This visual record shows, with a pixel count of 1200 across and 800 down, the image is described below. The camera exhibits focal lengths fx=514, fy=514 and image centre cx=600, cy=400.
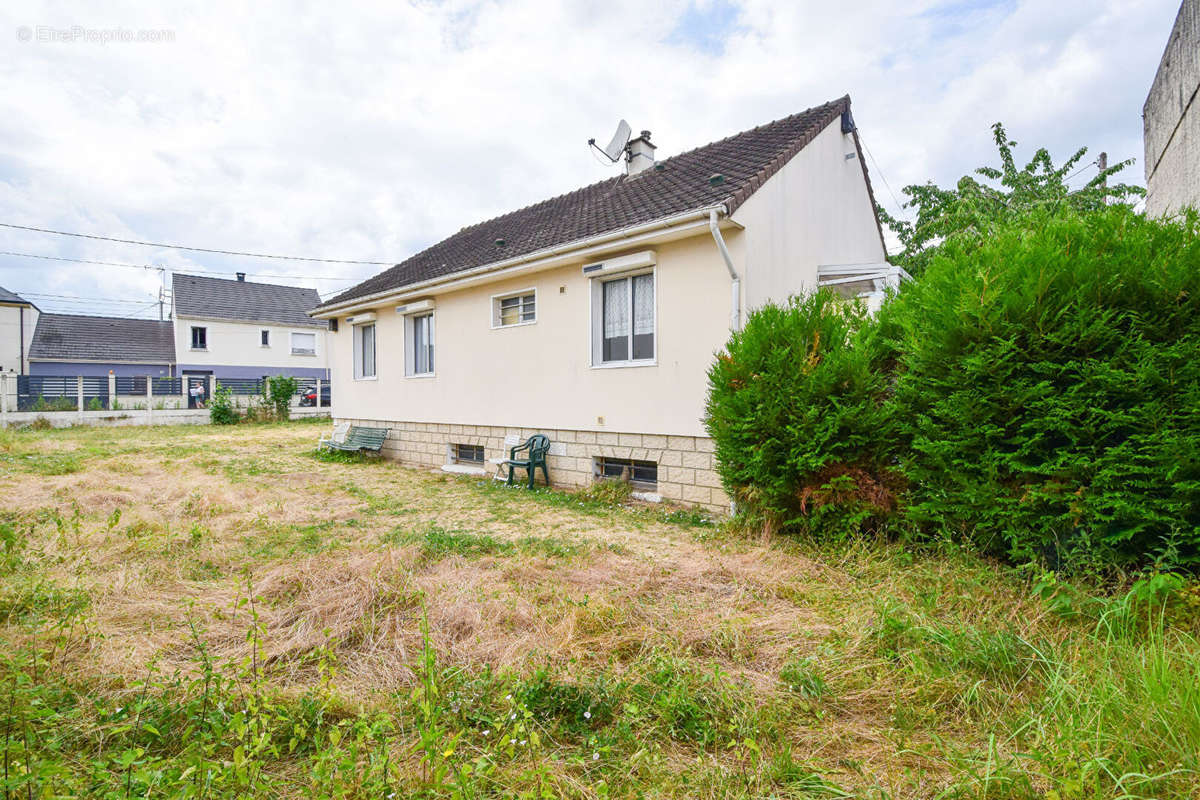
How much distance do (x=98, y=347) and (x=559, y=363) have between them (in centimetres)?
3663

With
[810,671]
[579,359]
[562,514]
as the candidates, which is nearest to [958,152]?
[579,359]

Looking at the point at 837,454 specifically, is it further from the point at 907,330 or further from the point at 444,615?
the point at 444,615

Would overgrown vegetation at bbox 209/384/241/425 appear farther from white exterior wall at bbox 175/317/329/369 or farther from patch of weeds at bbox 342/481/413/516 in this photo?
patch of weeds at bbox 342/481/413/516

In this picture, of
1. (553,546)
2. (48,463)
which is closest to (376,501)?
(553,546)

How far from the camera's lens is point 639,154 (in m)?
11.3

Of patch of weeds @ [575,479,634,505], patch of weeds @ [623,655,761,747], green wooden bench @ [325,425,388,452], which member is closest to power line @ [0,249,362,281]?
green wooden bench @ [325,425,388,452]

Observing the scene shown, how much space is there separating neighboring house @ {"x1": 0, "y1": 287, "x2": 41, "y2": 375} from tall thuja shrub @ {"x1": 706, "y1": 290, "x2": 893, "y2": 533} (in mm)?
40536

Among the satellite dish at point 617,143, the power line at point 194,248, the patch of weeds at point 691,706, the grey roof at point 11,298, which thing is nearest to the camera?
the patch of weeds at point 691,706

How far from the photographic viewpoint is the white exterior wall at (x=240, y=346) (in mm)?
29922

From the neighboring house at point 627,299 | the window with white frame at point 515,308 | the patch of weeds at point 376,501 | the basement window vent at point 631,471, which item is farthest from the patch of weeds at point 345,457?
the basement window vent at point 631,471

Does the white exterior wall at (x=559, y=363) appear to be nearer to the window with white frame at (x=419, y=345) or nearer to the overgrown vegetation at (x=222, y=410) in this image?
the window with white frame at (x=419, y=345)

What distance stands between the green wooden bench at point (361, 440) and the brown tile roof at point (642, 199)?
3.27 m

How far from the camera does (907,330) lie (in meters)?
4.43

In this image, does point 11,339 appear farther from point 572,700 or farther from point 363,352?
point 572,700
